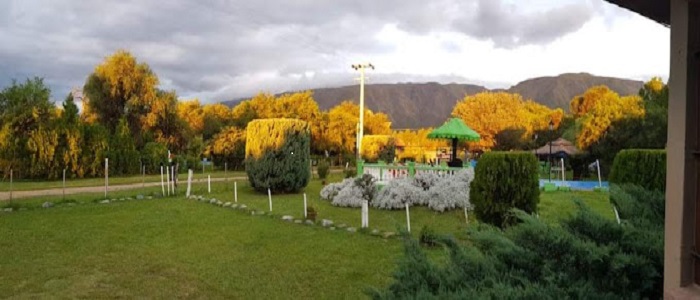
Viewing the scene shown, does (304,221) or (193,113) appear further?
(193,113)

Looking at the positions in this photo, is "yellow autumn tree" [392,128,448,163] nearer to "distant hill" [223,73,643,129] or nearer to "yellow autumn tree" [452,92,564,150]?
"yellow autumn tree" [452,92,564,150]

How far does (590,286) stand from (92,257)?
6.82 meters

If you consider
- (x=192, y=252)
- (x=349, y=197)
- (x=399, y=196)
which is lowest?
(x=192, y=252)

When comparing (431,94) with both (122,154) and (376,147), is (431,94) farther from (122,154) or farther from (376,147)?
(122,154)

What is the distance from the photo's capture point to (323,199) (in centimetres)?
1458

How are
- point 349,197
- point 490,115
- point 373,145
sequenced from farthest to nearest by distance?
1. point 490,115
2. point 373,145
3. point 349,197

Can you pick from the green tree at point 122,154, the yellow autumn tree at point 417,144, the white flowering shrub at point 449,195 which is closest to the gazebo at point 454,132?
the white flowering shrub at point 449,195

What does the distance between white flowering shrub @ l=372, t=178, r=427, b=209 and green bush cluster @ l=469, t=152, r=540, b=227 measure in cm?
365

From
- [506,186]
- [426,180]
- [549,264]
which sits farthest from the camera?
[426,180]

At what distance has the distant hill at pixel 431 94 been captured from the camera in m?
119

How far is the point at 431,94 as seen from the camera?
141 meters

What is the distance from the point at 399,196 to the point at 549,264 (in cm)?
989

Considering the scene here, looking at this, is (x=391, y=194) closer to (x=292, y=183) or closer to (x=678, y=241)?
(x=292, y=183)

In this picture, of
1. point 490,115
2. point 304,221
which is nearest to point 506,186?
point 304,221
